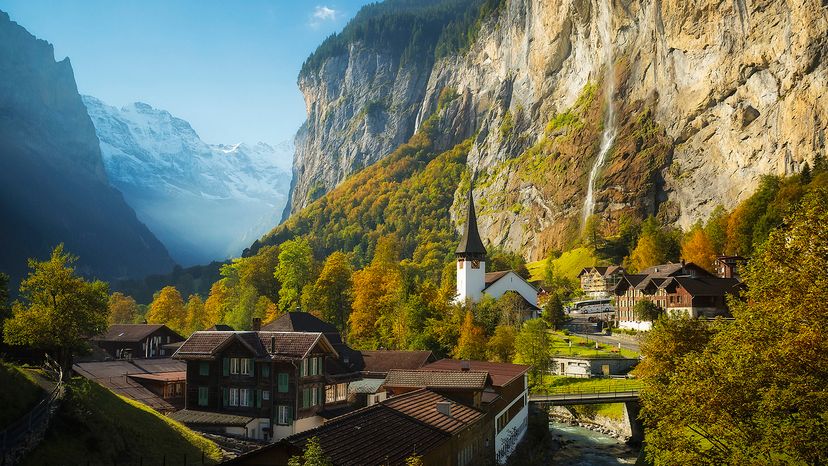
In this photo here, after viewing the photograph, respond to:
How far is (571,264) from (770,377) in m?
106

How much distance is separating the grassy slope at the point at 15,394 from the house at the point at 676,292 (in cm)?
5786

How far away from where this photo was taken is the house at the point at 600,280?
10519 cm

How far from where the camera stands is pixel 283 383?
142ft

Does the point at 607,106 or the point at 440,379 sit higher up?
the point at 607,106

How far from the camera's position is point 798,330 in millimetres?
18797

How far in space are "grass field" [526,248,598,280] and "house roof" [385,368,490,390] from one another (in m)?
81.2

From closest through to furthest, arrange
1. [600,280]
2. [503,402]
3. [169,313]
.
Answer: [503,402] → [169,313] → [600,280]

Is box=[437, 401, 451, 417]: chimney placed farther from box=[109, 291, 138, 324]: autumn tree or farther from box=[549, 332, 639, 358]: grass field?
box=[109, 291, 138, 324]: autumn tree

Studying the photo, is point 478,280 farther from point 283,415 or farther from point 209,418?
point 209,418

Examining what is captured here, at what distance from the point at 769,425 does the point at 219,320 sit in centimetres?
8527

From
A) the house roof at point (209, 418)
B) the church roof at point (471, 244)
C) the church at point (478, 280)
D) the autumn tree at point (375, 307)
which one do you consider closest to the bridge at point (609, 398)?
the autumn tree at point (375, 307)

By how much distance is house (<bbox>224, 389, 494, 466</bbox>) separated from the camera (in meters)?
20.2

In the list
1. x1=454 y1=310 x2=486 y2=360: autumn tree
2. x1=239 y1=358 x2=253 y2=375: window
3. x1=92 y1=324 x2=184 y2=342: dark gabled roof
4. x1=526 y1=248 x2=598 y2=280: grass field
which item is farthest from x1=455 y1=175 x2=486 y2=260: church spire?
x1=526 y1=248 x2=598 y2=280: grass field

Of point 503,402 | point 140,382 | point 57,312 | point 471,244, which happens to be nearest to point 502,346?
point 471,244
